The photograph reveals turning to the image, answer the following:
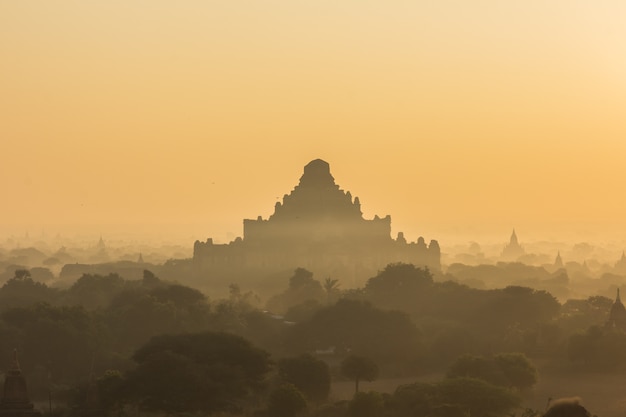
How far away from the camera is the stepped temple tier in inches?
5768

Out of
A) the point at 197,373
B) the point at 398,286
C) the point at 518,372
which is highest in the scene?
the point at 398,286

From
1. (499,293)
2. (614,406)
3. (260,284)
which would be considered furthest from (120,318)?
(260,284)

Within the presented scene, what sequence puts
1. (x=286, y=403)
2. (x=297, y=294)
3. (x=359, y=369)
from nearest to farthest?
(x=286, y=403) → (x=359, y=369) → (x=297, y=294)

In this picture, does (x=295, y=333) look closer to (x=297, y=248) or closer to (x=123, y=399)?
(x=123, y=399)

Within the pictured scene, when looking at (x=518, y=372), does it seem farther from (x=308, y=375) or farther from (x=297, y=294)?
(x=297, y=294)

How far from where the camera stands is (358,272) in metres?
145

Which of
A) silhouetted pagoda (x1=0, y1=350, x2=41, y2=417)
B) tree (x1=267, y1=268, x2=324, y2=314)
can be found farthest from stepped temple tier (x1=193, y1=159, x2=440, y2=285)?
silhouetted pagoda (x1=0, y1=350, x2=41, y2=417)

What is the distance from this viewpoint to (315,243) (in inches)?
5792

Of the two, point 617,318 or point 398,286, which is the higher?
point 398,286

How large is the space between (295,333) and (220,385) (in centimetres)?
2635

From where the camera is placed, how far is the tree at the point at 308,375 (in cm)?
6609

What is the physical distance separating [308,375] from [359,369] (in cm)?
448

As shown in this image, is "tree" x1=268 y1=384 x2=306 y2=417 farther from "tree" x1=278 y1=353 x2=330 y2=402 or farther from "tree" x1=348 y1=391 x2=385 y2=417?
"tree" x1=278 y1=353 x2=330 y2=402

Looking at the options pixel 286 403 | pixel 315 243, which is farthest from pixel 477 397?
pixel 315 243
